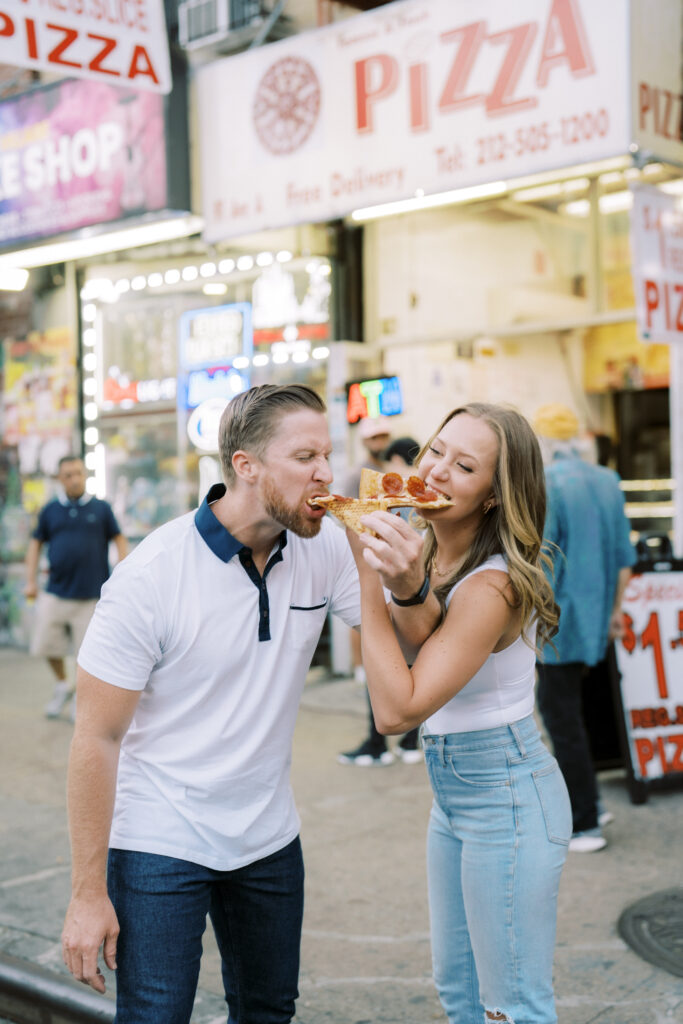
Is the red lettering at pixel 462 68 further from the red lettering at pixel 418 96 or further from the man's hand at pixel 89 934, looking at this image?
the man's hand at pixel 89 934

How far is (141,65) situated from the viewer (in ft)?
19.7

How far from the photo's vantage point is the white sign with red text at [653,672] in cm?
595

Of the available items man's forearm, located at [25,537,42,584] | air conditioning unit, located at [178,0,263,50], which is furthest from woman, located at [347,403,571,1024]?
air conditioning unit, located at [178,0,263,50]

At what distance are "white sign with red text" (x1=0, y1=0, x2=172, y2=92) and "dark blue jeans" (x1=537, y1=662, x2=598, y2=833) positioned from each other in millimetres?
3862

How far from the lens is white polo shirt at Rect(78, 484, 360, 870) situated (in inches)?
94.3

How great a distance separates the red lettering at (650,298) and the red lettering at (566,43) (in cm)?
185

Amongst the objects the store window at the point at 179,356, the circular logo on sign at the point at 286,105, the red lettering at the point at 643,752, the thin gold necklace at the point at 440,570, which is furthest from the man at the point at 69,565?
the thin gold necklace at the point at 440,570

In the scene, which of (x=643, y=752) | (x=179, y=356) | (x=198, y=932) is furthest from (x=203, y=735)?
(x=179, y=356)

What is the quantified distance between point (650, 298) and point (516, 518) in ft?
11.8

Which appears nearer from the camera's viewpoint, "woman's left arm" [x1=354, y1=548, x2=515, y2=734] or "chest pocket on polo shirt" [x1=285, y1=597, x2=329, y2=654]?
"woman's left arm" [x1=354, y1=548, x2=515, y2=734]

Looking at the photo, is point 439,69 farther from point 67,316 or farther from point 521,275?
point 67,316

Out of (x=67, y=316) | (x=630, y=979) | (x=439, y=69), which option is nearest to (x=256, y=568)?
(x=630, y=979)

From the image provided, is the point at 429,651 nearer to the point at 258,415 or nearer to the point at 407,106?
the point at 258,415

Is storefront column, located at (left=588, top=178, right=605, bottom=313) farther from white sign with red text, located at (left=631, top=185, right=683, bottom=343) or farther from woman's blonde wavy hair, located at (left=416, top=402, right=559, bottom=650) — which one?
woman's blonde wavy hair, located at (left=416, top=402, right=559, bottom=650)
